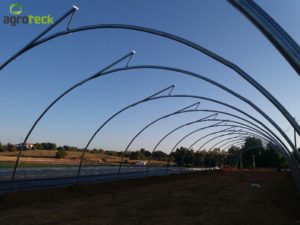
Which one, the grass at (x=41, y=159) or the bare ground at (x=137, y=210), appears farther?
the grass at (x=41, y=159)

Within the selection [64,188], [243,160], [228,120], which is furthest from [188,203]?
[243,160]

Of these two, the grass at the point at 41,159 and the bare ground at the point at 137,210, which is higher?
the grass at the point at 41,159

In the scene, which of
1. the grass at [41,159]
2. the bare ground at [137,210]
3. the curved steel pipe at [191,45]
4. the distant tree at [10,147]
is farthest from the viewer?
the distant tree at [10,147]

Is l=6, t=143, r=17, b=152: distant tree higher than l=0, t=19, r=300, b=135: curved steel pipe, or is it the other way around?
l=6, t=143, r=17, b=152: distant tree

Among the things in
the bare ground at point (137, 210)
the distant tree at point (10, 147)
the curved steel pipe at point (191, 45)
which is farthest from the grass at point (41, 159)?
the curved steel pipe at point (191, 45)

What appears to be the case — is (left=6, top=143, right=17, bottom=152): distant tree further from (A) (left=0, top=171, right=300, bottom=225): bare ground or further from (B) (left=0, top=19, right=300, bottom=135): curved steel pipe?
(B) (left=0, top=19, right=300, bottom=135): curved steel pipe

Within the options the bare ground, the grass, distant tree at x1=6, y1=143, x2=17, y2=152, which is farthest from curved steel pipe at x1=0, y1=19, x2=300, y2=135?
distant tree at x1=6, y1=143, x2=17, y2=152

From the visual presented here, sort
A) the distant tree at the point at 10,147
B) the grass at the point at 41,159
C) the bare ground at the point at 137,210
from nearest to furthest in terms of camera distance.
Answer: the bare ground at the point at 137,210 → the grass at the point at 41,159 → the distant tree at the point at 10,147

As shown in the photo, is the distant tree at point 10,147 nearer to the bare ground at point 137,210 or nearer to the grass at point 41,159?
the grass at point 41,159

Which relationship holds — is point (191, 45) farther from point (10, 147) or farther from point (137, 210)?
point (10, 147)

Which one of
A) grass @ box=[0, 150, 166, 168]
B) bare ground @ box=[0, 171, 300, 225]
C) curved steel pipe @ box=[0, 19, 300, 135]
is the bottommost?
bare ground @ box=[0, 171, 300, 225]

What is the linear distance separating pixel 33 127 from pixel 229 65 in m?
10.1

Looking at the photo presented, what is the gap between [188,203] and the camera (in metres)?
18.5

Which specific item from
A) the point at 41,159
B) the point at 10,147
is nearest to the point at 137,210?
the point at 41,159
